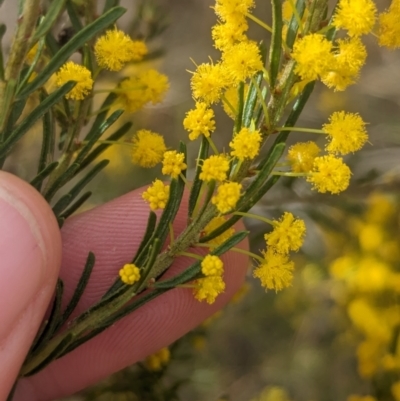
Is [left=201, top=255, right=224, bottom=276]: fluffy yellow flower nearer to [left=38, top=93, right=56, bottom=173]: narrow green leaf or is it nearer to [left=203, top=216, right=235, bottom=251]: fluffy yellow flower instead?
[left=203, top=216, right=235, bottom=251]: fluffy yellow flower

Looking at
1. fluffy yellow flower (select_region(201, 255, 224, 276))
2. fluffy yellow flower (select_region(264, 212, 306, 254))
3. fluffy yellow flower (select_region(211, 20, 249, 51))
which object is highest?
fluffy yellow flower (select_region(211, 20, 249, 51))

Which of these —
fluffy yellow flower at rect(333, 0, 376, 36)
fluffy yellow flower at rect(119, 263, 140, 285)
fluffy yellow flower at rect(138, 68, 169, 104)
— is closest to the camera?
fluffy yellow flower at rect(333, 0, 376, 36)

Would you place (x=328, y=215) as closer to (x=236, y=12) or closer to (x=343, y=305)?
(x=343, y=305)

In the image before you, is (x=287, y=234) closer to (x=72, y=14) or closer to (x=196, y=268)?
(x=196, y=268)

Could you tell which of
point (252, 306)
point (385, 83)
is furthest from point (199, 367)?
point (385, 83)

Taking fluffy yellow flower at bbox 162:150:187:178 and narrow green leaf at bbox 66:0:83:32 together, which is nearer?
fluffy yellow flower at bbox 162:150:187:178

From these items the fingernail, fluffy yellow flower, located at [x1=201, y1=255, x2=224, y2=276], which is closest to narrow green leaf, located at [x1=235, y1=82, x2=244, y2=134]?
fluffy yellow flower, located at [x1=201, y1=255, x2=224, y2=276]

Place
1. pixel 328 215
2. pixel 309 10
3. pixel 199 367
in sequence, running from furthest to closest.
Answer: pixel 199 367, pixel 328 215, pixel 309 10
